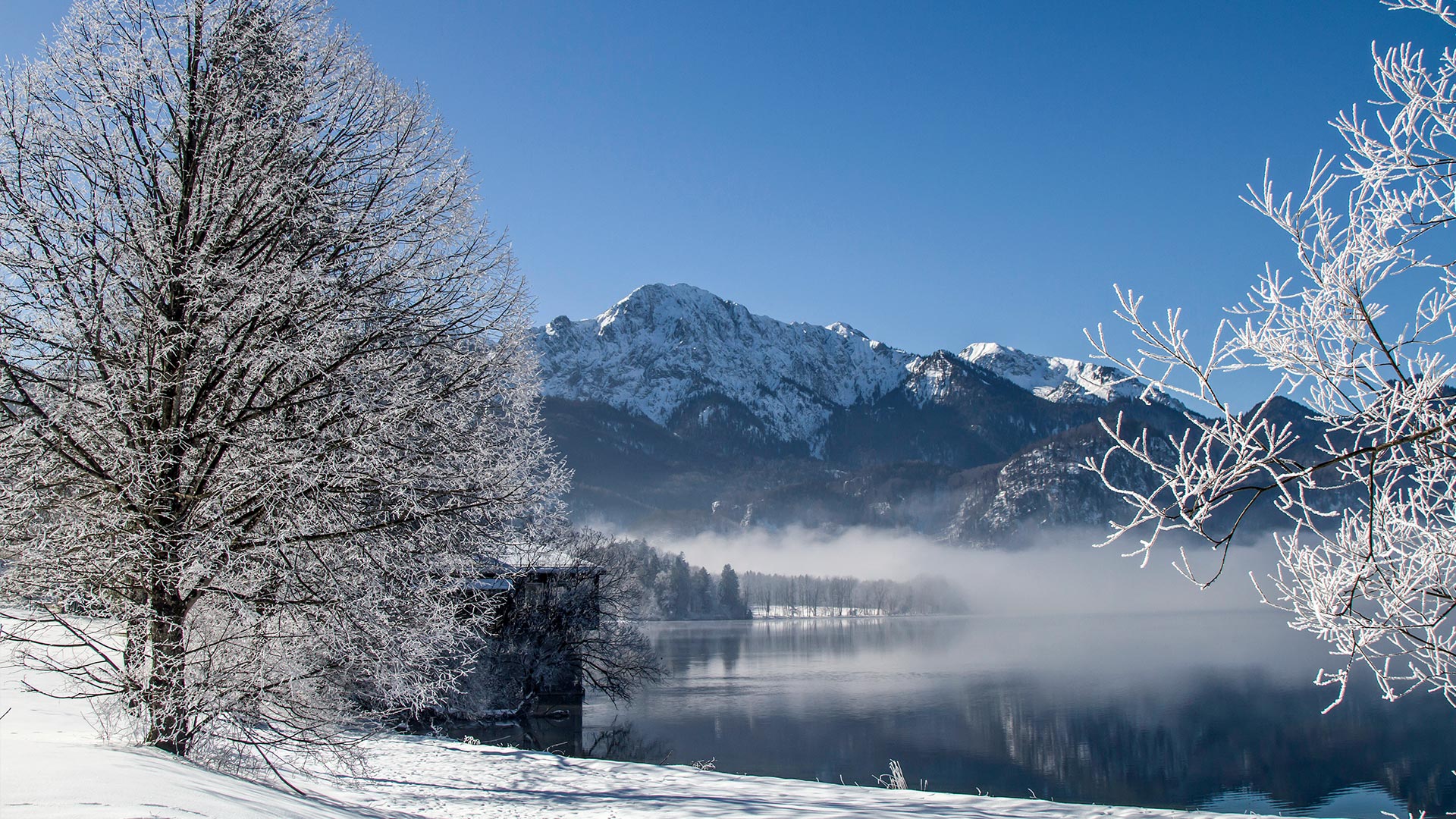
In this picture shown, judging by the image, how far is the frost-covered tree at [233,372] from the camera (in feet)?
21.4

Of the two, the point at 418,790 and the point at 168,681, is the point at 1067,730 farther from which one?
the point at 168,681

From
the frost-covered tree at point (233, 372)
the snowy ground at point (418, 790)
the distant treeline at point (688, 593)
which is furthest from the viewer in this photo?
the distant treeline at point (688, 593)

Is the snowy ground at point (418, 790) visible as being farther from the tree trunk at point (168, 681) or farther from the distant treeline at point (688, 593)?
the distant treeline at point (688, 593)

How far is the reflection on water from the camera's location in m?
29.3

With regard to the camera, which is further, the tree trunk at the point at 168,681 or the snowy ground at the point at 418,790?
the tree trunk at the point at 168,681

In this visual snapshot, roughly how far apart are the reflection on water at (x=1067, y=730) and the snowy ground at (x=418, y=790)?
21.7ft

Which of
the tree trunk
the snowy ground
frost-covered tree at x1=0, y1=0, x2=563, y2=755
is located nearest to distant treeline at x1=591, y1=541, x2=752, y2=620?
the snowy ground

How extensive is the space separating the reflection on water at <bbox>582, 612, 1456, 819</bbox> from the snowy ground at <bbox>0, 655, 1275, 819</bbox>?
662 centimetres

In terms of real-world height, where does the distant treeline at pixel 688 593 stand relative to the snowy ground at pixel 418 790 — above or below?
below

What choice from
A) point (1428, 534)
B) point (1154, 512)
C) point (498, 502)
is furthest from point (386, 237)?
point (1428, 534)

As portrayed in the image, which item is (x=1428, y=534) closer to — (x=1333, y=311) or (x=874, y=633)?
(x=1333, y=311)

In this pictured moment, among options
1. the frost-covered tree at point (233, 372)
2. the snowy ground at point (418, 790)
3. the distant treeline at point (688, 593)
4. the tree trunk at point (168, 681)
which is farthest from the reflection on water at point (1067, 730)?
the distant treeline at point (688, 593)

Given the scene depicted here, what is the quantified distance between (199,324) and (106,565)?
197 cm

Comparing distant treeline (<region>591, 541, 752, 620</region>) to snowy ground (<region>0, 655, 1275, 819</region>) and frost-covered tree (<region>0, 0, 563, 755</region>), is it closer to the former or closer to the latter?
snowy ground (<region>0, 655, 1275, 819</region>)
